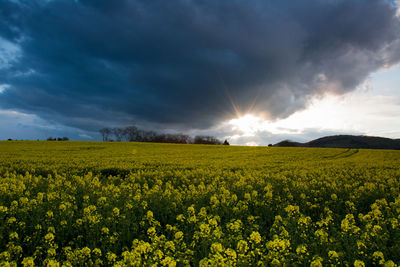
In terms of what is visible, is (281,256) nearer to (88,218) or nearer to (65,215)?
(88,218)

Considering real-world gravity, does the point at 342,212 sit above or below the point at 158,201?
below

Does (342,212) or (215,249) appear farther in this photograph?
(342,212)

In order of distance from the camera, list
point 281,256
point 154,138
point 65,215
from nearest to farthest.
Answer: point 281,256 → point 65,215 → point 154,138

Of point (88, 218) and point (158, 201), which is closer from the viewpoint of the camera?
point (88, 218)

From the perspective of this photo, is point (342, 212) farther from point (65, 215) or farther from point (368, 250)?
point (65, 215)

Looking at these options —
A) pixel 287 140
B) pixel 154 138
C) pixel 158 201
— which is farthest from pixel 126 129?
pixel 158 201

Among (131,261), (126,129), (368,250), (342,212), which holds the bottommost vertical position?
(342,212)

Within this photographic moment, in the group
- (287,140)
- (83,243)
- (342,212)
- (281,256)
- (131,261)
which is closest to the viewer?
(131,261)

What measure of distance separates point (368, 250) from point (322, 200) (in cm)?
533

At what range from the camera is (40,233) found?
5.28 m

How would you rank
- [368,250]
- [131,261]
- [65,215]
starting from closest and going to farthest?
[131,261]
[368,250]
[65,215]

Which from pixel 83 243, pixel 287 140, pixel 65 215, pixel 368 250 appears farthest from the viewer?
pixel 287 140

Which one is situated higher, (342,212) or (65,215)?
(65,215)

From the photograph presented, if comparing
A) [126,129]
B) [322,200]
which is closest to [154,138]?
[126,129]
